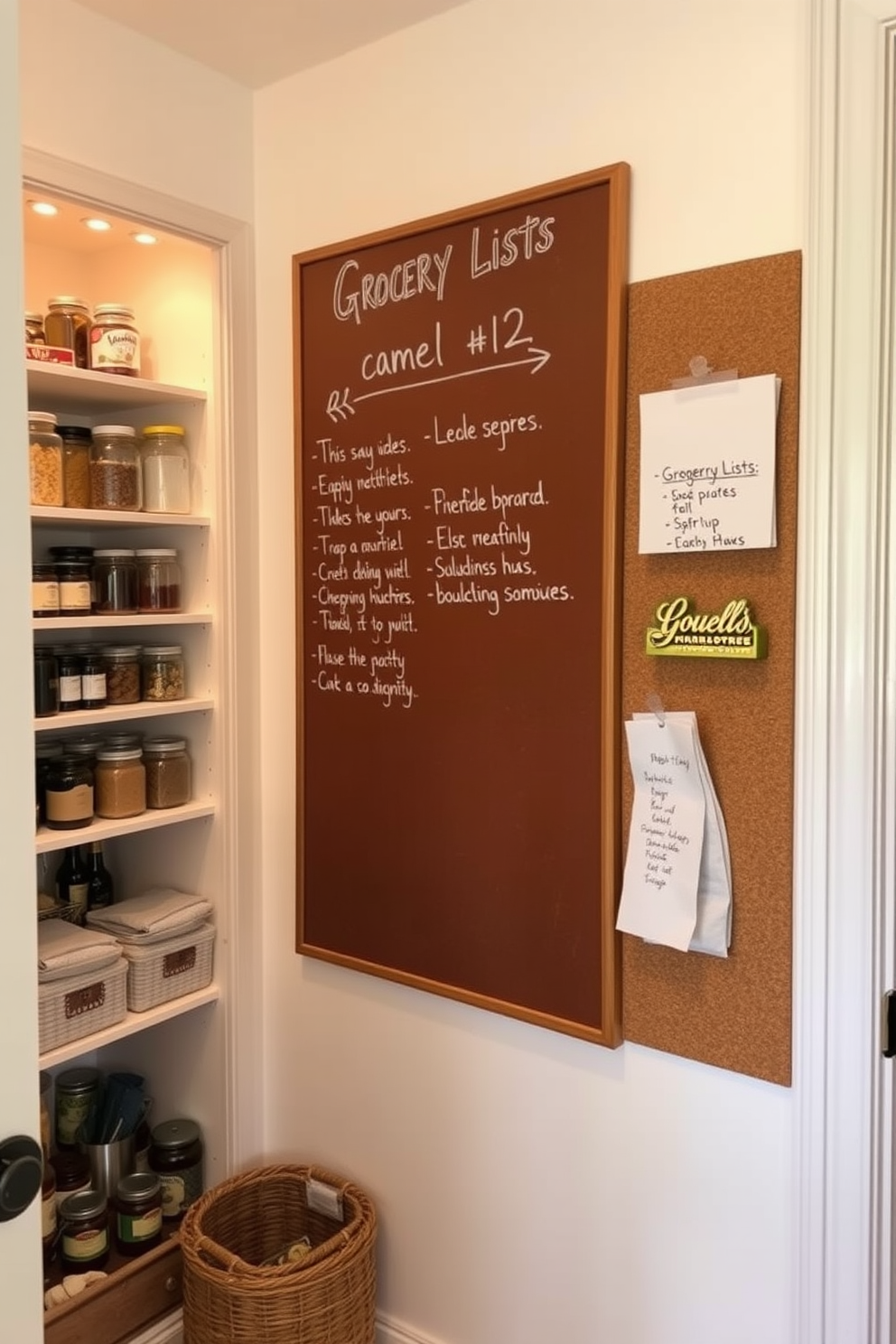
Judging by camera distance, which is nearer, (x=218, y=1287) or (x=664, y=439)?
(x=664, y=439)

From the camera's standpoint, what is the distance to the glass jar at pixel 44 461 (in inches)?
72.6

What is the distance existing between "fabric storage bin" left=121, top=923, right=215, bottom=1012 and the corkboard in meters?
0.97

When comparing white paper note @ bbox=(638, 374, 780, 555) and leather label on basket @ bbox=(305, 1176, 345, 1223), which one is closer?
white paper note @ bbox=(638, 374, 780, 555)

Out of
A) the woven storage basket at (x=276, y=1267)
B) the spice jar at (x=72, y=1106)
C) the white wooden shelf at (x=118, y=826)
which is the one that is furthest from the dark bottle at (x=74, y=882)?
the woven storage basket at (x=276, y=1267)

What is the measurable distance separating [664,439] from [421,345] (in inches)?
20.3

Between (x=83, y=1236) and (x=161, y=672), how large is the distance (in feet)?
3.53

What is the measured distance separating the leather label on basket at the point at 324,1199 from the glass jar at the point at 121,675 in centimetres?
100

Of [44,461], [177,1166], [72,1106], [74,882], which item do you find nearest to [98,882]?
[74,882]

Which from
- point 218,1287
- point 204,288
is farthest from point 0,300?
point 218,1287

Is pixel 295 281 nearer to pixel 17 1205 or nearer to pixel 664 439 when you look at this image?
pixel 664 439

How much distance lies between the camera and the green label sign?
1435 mm

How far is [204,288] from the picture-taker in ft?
7.07

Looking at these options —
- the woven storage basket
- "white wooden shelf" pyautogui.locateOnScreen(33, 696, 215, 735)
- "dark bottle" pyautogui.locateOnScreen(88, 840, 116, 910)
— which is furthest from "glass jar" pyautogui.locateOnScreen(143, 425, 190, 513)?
the woven storage basket

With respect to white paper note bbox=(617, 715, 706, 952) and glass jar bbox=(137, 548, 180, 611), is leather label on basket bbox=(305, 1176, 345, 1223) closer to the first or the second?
white paper note bbox=(617, 715, 706, 952)
